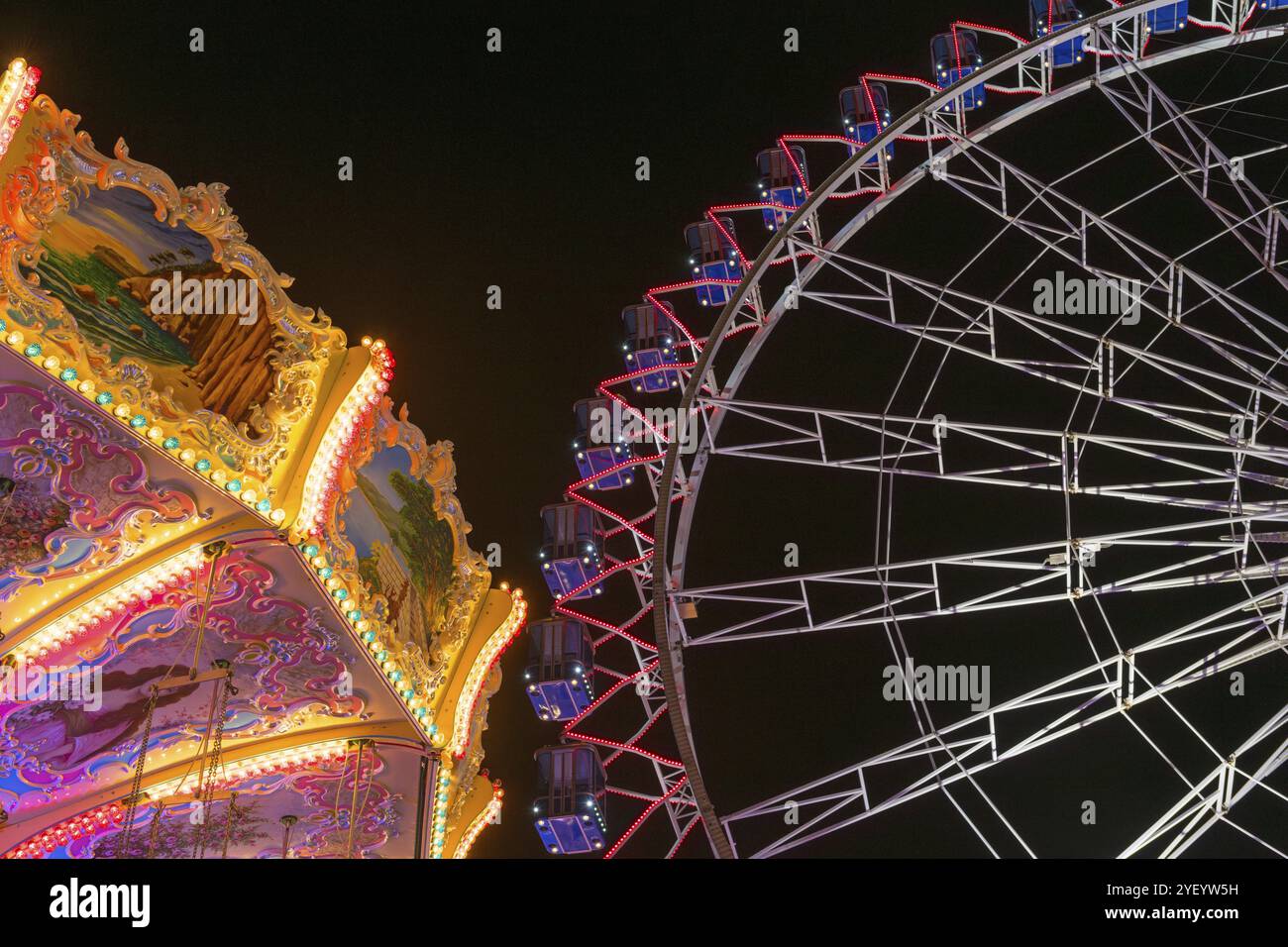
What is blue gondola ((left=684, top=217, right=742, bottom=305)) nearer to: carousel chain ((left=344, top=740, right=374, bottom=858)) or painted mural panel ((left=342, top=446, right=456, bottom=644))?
painted mural panel ((left=342, top=446, right=456, bottom=644))

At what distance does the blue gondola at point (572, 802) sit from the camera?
11.1 metres

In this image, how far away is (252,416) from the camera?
9.36m

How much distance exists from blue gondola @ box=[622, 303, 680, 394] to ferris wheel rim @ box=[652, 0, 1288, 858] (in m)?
0.92

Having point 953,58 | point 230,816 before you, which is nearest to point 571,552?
point 230,816

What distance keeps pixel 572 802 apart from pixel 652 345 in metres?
4.06

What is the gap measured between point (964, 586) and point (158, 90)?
1124 centimetres

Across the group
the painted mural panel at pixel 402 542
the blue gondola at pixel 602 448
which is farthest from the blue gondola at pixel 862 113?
the painted mural panel at pixel 402 542

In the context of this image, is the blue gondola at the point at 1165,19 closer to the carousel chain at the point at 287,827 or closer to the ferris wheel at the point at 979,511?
the ferris wheel at the point at 979,511

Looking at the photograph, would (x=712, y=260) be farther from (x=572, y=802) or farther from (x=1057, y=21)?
(x=572, y=802)

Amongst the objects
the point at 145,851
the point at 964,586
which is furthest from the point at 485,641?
the point at 964,586

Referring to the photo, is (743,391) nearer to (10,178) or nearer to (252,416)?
(252,416)

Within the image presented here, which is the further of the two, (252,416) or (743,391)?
(743,391)

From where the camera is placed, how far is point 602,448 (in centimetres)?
1273

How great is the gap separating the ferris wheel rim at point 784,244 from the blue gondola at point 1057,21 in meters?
0.26
